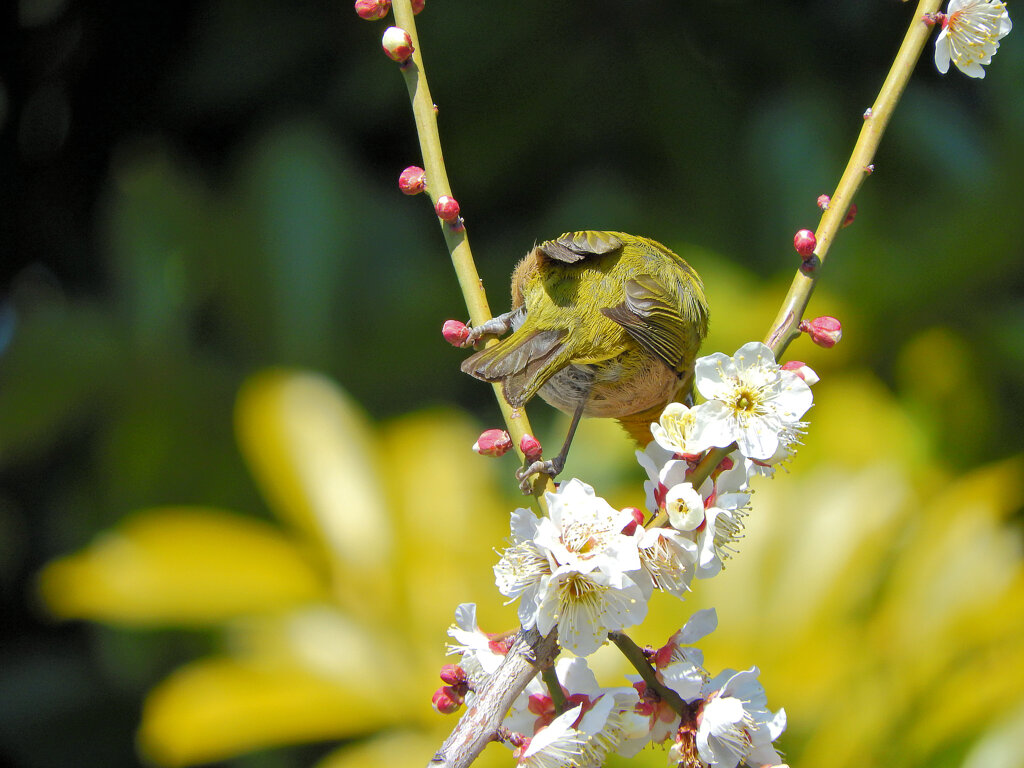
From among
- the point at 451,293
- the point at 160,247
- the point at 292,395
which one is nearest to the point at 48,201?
the point at 160,247

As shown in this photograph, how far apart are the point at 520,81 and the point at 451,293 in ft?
2.41

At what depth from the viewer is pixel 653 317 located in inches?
43.9

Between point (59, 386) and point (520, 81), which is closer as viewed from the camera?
point (59, 386)

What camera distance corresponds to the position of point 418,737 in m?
2.44

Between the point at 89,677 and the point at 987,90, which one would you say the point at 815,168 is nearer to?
the point at 987,90

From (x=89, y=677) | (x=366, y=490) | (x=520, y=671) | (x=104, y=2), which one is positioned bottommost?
(x=520, y=671)

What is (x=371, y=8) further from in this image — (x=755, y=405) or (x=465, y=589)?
(x=465, y=589)

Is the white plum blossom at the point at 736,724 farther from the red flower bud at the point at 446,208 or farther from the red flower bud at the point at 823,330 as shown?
the red flower bud at the point at 446,208

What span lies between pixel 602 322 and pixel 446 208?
37 cm

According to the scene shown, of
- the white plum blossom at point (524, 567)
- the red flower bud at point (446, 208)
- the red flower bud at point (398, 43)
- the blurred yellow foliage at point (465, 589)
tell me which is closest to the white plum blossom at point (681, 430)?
the white plum blossom at point (524, 567)

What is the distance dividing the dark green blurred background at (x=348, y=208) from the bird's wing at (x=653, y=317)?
1.66 m

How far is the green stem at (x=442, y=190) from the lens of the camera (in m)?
0.75

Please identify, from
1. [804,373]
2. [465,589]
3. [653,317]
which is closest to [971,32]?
[804,373]

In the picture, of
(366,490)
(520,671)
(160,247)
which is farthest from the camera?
(160,247)
